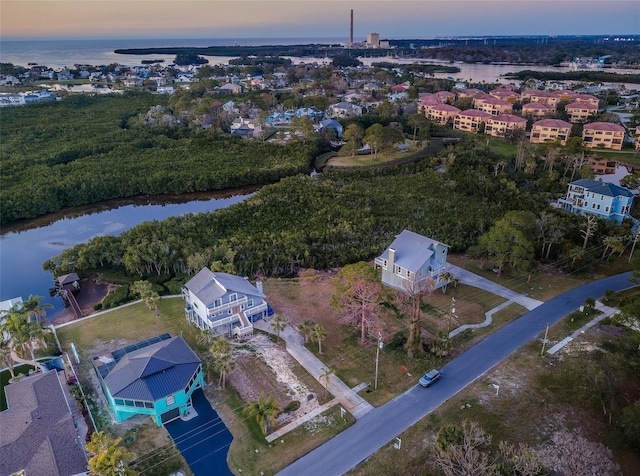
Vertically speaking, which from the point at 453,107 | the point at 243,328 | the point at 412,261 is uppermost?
the point at 453,107

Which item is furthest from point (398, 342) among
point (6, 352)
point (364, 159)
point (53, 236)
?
point (364, 159)

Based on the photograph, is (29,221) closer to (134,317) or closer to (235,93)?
(134,317)

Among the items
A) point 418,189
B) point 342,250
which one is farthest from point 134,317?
point 418,189

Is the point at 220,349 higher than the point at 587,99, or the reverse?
the point at 587,99

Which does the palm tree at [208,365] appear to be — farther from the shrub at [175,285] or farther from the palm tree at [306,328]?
the shrub at [175,285]

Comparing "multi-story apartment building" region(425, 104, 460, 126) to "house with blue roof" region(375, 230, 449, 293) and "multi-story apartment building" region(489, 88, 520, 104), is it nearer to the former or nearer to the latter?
"multi-story apartment building" region(489, 88, 520, 104)

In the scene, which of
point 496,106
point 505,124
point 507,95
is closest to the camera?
point 505,124

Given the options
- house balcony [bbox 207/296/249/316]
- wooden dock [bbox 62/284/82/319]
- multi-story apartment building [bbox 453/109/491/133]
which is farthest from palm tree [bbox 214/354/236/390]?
multi-story apartment building [bbox 453/109/491/133]

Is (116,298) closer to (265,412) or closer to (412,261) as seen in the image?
(265,412)
